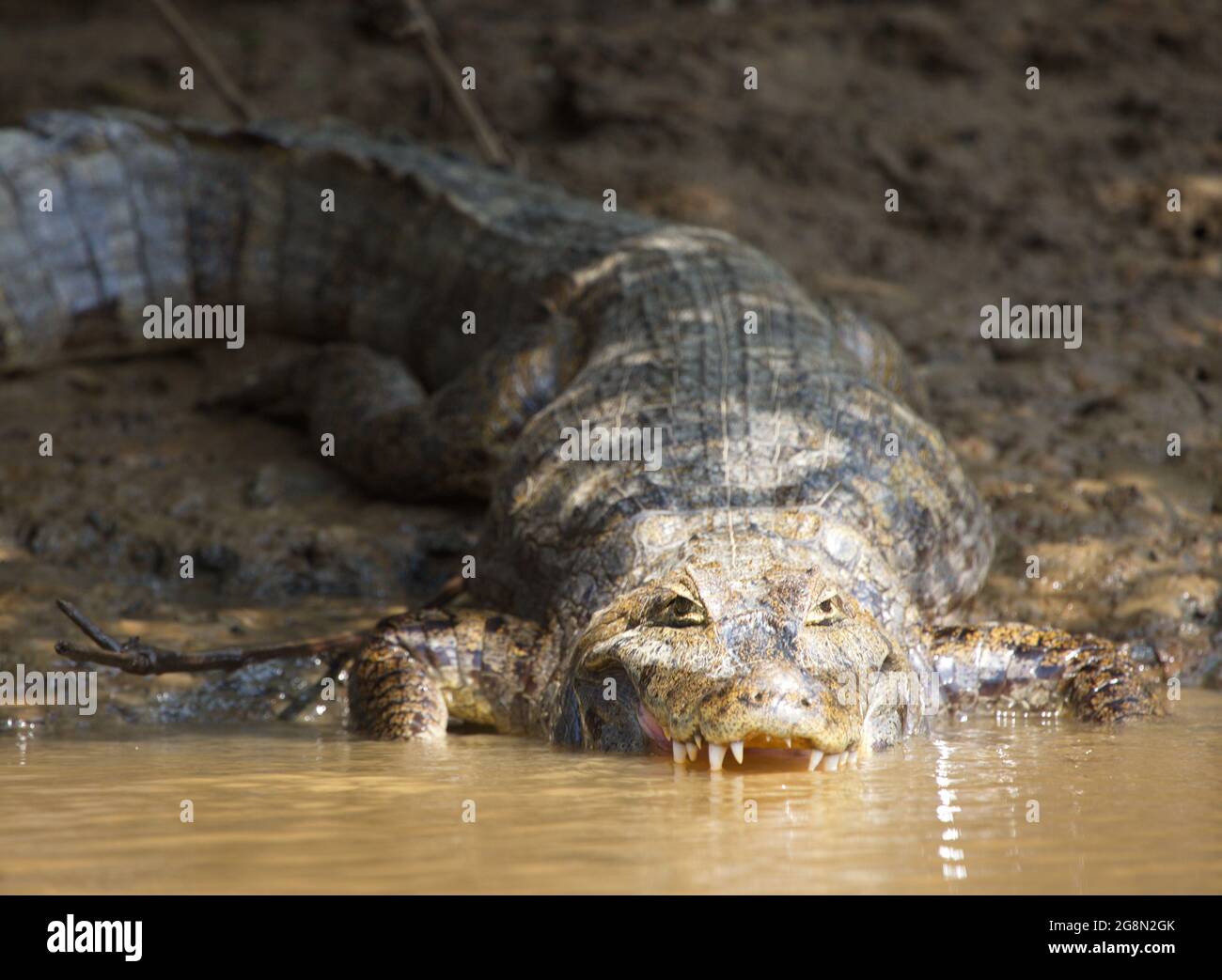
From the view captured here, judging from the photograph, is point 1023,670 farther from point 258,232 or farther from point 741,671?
point 258,232

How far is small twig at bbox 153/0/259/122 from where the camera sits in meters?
7.46

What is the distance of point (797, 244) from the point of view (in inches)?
318

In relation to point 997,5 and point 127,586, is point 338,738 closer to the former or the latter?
point 127,586

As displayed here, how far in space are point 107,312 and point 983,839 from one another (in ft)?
17.4

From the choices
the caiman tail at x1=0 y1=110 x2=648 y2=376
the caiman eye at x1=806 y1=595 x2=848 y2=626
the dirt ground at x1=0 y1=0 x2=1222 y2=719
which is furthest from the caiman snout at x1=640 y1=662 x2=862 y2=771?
the caiman tail at x1=0 y1=110 x2=648 y2=376

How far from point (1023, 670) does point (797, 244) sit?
4100 millimetres

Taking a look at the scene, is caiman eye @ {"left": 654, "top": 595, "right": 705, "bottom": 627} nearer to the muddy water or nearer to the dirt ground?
the muddy water

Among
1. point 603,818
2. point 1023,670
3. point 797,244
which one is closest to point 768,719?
point 603,818

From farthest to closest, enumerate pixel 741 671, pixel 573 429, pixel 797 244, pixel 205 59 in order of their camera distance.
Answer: pixel 797 244, pixel 205 59, pixel 573 429, pixel 741 671

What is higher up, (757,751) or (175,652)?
(175,652)

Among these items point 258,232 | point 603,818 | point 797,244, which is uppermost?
point 797,244

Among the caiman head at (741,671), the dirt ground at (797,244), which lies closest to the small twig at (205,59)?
the dirt ground at (797,244)

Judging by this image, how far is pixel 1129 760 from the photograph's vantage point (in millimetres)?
3668

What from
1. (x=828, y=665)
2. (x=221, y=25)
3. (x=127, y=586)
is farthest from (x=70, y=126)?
(x=828, y=665)
